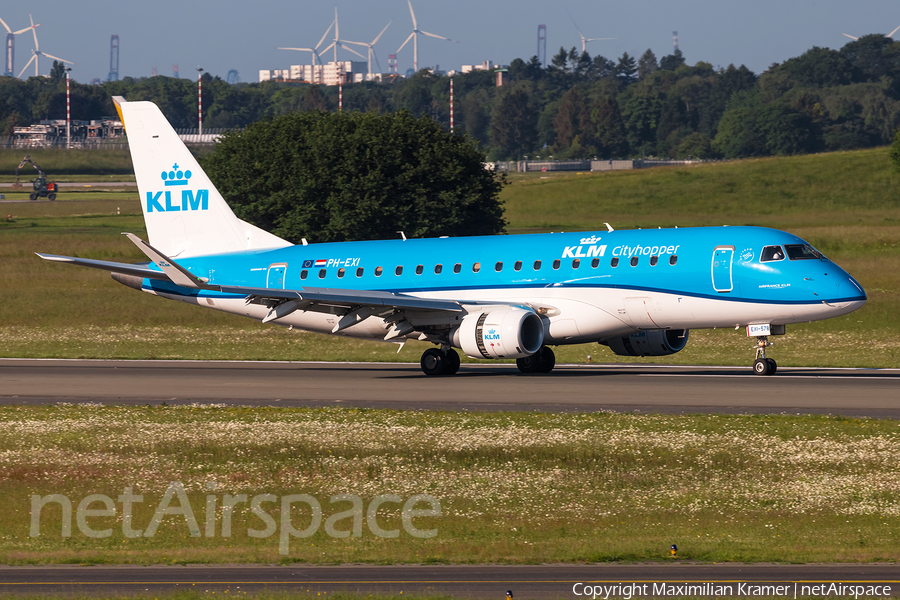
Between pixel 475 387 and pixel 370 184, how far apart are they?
42.5 metres

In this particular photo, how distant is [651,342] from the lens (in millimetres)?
40531

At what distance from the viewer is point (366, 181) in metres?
77.9

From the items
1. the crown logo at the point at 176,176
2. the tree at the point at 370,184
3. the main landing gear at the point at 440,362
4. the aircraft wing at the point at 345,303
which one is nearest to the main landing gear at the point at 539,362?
the main landing gear at the point at 440,362

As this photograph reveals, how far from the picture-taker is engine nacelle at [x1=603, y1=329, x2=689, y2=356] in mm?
40469

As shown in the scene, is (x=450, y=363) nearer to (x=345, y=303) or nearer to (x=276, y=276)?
→ (x=345, y=303)

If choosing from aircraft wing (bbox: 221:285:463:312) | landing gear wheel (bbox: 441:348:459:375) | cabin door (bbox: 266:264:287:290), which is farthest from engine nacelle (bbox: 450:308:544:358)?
cabin door (bbox: 266:264:287:290)

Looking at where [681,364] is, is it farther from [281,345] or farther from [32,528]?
[32,528]

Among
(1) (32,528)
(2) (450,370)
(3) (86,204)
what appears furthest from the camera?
(3) (86,204)

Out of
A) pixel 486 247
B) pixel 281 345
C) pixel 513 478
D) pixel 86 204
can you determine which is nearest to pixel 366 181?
pixel 281 345

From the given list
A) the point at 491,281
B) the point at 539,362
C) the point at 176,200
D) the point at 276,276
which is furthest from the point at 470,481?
the point at 176,200

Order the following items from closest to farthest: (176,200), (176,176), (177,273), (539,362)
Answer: (177,273) → (539,362) → (176,200) → (176,176)

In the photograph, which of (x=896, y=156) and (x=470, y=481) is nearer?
(x=470, y=481)

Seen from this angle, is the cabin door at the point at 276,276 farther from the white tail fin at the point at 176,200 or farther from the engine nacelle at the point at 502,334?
the engine nacelle at the point at 502,334

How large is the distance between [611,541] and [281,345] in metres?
37.4
